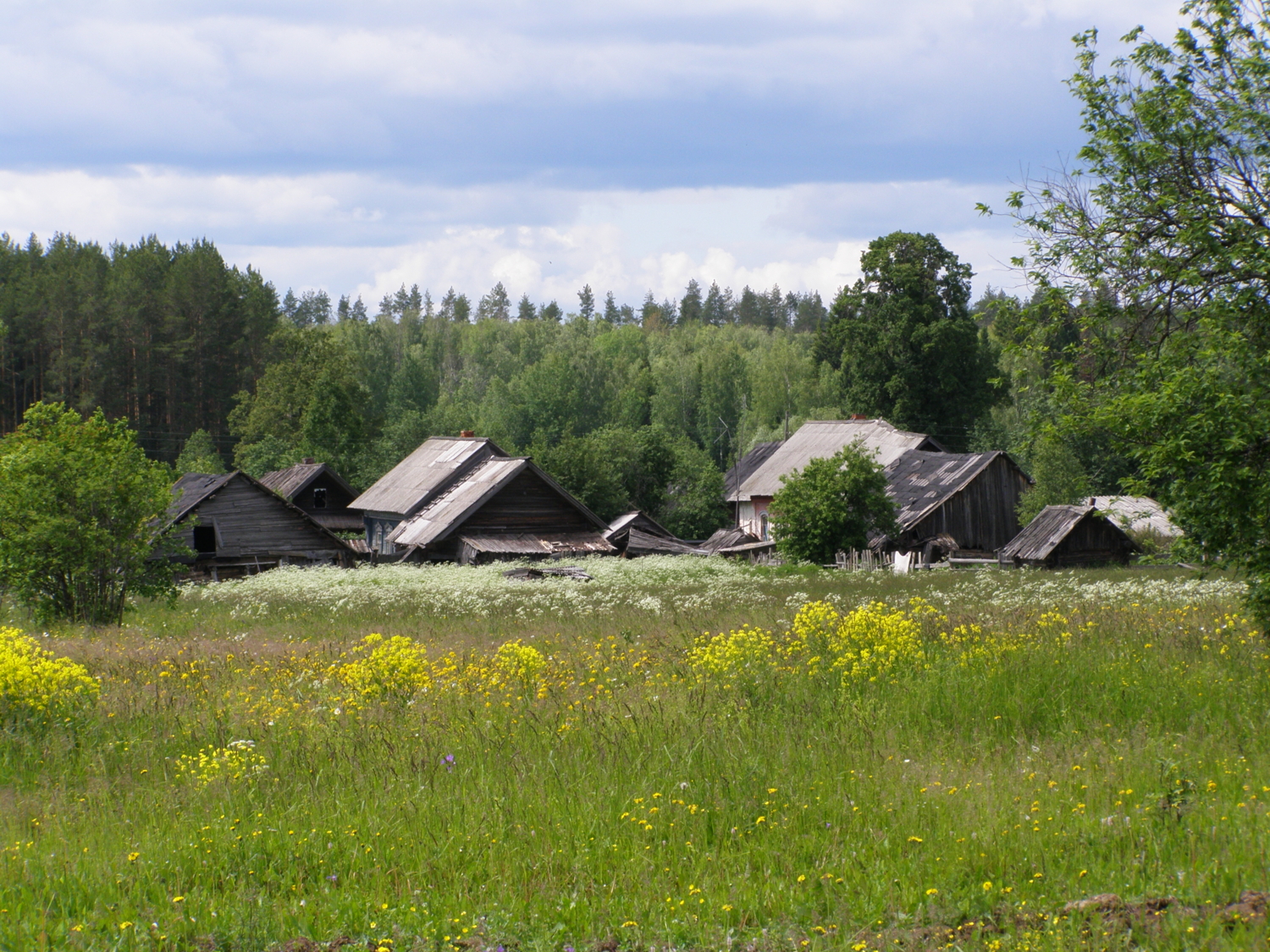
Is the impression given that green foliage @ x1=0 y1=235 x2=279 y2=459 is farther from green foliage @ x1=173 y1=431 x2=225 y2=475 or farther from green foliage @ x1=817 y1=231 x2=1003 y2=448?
green foliage @ x1=817 y1=231 x2=1003 y2=448

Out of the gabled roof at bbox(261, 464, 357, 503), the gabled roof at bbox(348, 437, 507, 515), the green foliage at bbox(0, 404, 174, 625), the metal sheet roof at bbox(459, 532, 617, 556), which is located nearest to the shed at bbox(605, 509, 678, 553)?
the metal sheet roof at bbox(459, 532, 617, 556)

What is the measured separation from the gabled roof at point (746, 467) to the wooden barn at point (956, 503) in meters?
14.0

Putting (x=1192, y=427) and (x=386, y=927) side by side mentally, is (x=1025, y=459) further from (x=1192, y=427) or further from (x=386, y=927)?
(x=386, y=927)

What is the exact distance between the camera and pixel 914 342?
189ft

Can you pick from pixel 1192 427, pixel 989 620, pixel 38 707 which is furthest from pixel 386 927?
pixel 989 620

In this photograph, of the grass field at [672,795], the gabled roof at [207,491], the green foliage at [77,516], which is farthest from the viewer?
the gabled roof at [207,491]

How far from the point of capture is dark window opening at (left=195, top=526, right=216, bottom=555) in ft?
142

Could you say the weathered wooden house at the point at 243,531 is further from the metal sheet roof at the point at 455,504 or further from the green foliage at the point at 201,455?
the green foliage at the point at 201,455

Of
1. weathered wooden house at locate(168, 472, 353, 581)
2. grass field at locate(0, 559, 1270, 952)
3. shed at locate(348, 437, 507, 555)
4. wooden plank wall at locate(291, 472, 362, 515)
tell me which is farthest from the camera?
wooden plank wall at locate(291, 472, 362, 515)

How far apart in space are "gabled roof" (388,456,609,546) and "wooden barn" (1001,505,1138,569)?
58.4 ft

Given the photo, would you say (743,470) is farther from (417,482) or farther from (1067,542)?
(1067,542)

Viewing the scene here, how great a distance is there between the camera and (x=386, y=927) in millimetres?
4766

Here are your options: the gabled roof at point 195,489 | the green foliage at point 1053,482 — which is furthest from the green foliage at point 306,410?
the green foliage at point 1053,482

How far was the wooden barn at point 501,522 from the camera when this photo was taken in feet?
145
